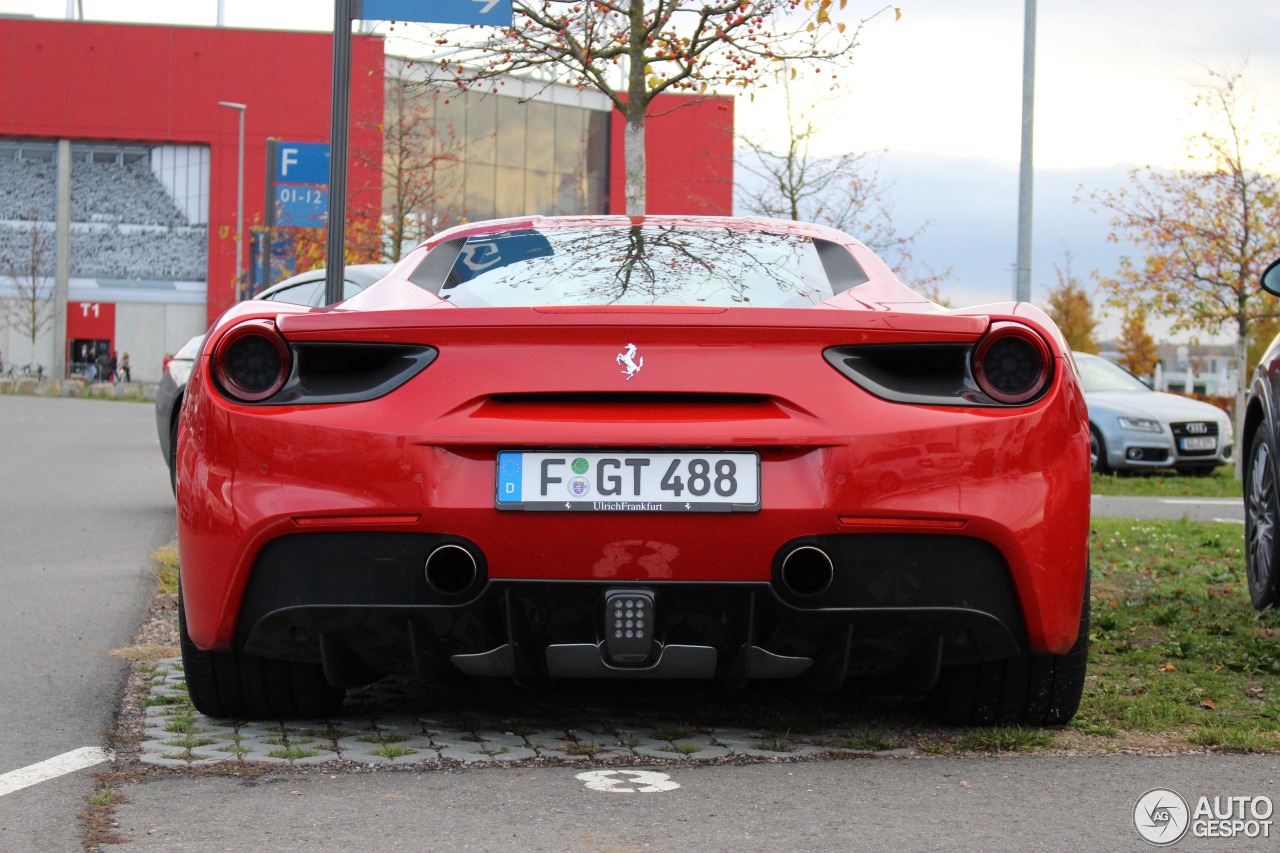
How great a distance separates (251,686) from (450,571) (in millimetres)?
816

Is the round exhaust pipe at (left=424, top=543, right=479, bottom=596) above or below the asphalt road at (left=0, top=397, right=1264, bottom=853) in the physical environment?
above

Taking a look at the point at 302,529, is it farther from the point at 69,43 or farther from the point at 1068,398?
the point at 69,43

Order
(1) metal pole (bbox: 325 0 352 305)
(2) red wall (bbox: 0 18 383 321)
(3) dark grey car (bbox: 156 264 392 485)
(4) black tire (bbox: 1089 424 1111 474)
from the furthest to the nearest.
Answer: (2) red wall (bbox: 0 18 383 321)
(4) black tire (bbox: 1089 424 1111 474)
(3) dark grey car (bbox: 156 264 392 485)
(1) metal pole (bbox: 325 0 352 305)

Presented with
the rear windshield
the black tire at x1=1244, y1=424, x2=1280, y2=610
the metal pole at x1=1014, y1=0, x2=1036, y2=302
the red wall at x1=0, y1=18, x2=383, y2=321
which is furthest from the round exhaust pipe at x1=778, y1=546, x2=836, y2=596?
the red wall at x1=0, y1=18, x2=383, y2=321

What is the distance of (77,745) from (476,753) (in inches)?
38.4

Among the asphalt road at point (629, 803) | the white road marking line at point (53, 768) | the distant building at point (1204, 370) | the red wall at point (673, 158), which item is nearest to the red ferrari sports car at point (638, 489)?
the asphalt road at point (629, 803)

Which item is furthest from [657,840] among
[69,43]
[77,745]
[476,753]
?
[69,43]

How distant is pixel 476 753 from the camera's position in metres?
3.67

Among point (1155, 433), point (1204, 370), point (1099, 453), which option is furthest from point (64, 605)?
point (1204, 370)

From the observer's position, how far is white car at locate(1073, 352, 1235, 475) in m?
16.6

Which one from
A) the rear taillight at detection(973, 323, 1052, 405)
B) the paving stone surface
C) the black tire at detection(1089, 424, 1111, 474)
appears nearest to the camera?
the rear taillight at detection(973, 323, 1052, 405)

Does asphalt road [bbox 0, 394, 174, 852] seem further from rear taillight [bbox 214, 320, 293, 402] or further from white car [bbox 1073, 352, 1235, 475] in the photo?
white car [bbox 1073, 352, 1235, 475]

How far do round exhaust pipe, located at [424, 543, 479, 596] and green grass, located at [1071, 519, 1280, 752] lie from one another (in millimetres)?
1643

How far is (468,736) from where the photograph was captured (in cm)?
388
